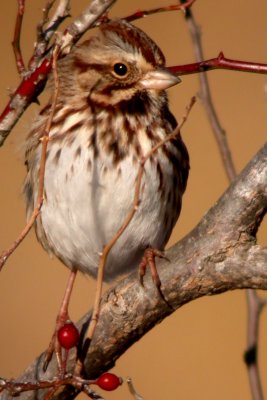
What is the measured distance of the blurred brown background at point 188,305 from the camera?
6.72 meters

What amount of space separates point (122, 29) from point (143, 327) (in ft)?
3.99

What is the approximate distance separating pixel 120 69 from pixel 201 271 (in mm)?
1141

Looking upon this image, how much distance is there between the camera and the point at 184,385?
6.69 meters

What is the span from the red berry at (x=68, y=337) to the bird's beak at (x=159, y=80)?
1.00 m

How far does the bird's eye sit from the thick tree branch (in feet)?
2.98

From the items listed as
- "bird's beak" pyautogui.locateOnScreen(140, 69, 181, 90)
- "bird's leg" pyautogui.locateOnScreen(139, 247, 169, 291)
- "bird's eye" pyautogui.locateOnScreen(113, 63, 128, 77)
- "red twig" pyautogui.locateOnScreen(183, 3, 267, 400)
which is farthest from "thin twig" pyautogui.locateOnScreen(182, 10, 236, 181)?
"bird's leg" pyautogui.locateOnScreen(139, 247, 169, 291)

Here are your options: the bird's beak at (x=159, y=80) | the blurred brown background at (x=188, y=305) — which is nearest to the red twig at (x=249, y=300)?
the bird's beak at (x=159, y=80)

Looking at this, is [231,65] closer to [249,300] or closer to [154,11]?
[154,11]

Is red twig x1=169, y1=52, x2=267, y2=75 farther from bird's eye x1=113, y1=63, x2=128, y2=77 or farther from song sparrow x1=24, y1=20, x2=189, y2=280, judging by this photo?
bird's eye x1=113, y1=63, x2=128, y2=77

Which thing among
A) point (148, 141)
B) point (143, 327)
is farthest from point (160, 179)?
point (143, 327)

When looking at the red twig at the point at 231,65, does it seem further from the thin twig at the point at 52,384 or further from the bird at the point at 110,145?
the thin twig at the point at 52,384

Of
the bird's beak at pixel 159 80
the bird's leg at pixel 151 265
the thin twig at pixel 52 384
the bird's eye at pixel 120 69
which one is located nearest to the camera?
the thin twig at pixel 52 384

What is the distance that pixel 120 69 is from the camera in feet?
14.1

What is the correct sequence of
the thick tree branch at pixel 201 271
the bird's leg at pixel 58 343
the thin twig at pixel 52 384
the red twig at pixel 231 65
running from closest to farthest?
the thin twig at pixel 52 384 → the thick tree branch at pixel 201 271 → the red twig at pixel 231 65 → the bird's leg at pixel 58 343
